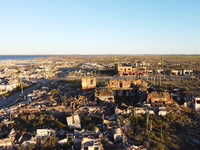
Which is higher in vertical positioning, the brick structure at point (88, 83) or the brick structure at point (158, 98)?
the brick structure at point (88, 83)

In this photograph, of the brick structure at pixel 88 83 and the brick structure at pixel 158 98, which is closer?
the brick structure at pixel 158 98

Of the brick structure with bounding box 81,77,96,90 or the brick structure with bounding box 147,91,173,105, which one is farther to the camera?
the brick structure with bounding box 81,77,96,90

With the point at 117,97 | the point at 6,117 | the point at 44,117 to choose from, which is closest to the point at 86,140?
the point at 44,117

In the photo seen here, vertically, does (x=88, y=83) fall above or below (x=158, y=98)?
above

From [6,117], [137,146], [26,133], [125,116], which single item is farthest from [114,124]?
[6,117]

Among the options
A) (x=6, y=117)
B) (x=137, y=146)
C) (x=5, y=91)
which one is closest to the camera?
(x=137, y=146)

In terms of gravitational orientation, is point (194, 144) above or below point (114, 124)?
→ below

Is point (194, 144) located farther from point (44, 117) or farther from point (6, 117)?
point (6, 117)

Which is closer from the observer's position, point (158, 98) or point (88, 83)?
point (158, 98)

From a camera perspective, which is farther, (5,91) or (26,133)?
(5,91)

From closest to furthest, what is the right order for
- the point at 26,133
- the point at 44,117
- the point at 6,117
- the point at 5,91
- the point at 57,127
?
the point at 26,133 < the point at 57,127 < the point at 44,117 < the point at 6,117 < the point at 5,91

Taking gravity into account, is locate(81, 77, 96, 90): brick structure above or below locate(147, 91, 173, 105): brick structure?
above
